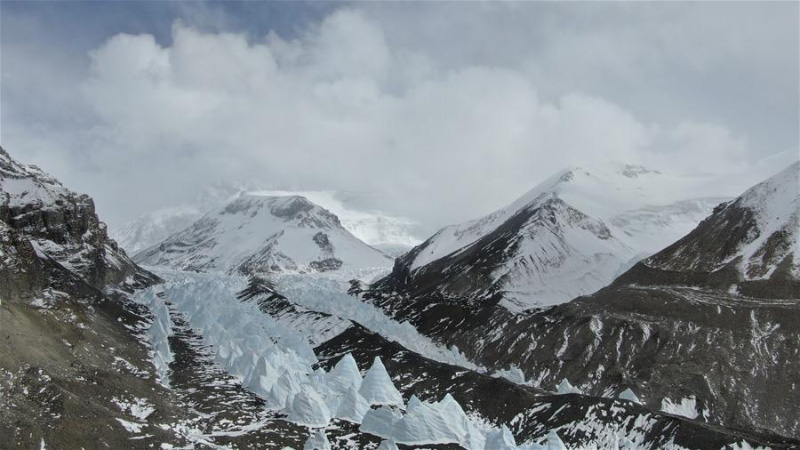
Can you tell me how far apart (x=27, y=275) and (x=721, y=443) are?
118 metres

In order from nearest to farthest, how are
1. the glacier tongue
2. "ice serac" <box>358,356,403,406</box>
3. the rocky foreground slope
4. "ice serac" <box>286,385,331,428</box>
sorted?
the glacier tongue, "ice serac" <box>286,385,331,428</box>, "ice serac" <box>358,356,403,406</box>, the rocky foreground slope

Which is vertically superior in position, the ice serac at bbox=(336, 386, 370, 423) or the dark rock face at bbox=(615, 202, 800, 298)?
the dark rock face at bbox=(615, 202, 800, 298)

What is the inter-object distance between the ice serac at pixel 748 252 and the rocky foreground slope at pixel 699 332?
29 cm

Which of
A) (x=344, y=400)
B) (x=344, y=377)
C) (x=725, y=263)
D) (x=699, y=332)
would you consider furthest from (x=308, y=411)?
(x=725, y=263)

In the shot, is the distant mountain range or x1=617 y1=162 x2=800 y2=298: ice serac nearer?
the distant mountain range

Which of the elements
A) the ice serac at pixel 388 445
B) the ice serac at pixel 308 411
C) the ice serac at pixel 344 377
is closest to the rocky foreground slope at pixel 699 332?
the ice serac at pixel 344 377

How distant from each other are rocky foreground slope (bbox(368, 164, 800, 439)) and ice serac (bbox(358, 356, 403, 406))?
5056cm

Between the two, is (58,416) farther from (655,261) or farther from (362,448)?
(655,261)

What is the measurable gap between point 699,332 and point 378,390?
251 feet

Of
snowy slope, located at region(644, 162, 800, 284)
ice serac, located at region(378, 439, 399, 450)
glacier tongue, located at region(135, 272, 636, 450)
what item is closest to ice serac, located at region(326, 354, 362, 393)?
glacier tongue, located at region(135, 272, 636, 450)

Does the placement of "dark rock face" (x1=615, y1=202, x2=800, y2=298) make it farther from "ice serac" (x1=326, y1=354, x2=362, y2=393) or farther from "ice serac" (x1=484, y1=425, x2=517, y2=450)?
"ice serac" (x1=326, y1=354, x2=362, y2=393)

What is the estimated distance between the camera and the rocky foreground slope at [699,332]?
130m

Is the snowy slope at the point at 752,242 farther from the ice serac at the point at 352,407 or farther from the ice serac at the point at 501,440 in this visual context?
the ice serac at the point at 352,407

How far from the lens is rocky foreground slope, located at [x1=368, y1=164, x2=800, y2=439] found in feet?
425
